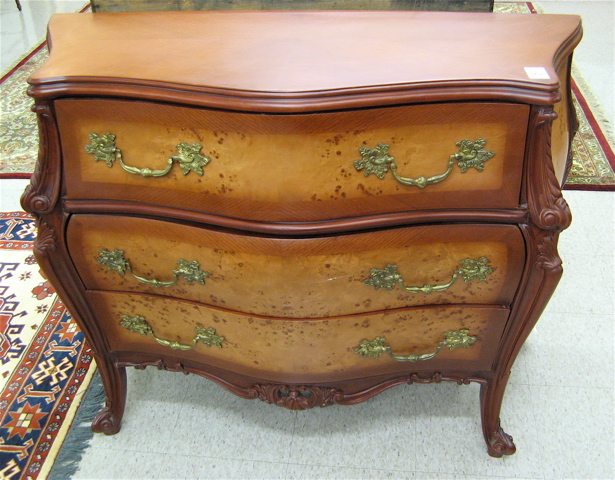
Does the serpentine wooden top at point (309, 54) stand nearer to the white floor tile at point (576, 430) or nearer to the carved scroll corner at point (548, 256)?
the carved scroll corner at point (548, 256)

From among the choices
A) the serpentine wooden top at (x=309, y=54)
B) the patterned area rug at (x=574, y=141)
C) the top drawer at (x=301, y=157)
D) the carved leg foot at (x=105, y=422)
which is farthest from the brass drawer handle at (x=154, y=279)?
the patterned area rug at (x=574, y=141)

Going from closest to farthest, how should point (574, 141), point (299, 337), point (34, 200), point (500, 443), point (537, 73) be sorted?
point (537, 73), point (34, 200), point (299, 337), point (500, 443), point (574, 141)

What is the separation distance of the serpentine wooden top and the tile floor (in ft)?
2.83

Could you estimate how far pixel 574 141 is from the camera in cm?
226

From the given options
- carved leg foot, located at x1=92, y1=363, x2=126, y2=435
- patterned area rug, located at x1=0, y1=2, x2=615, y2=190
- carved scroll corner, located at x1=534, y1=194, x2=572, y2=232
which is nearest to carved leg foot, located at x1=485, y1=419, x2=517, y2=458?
carved scroll corner, located at x1=534, y1=194, x2=572, y2=232

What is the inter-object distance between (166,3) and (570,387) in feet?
4.58

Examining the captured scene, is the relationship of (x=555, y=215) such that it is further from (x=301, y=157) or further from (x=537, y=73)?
(x=301, y=157)

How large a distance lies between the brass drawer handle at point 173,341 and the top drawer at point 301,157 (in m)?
0.30

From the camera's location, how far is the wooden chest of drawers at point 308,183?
83cm

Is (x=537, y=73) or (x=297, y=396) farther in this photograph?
(x=297, y=396)

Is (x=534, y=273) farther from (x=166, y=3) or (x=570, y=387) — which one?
(x=166, y=3)

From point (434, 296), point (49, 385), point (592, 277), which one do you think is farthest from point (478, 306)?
point (49, 385)

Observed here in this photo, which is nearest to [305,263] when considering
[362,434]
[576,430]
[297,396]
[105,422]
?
[297,396]

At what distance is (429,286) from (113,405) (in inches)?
32.6
